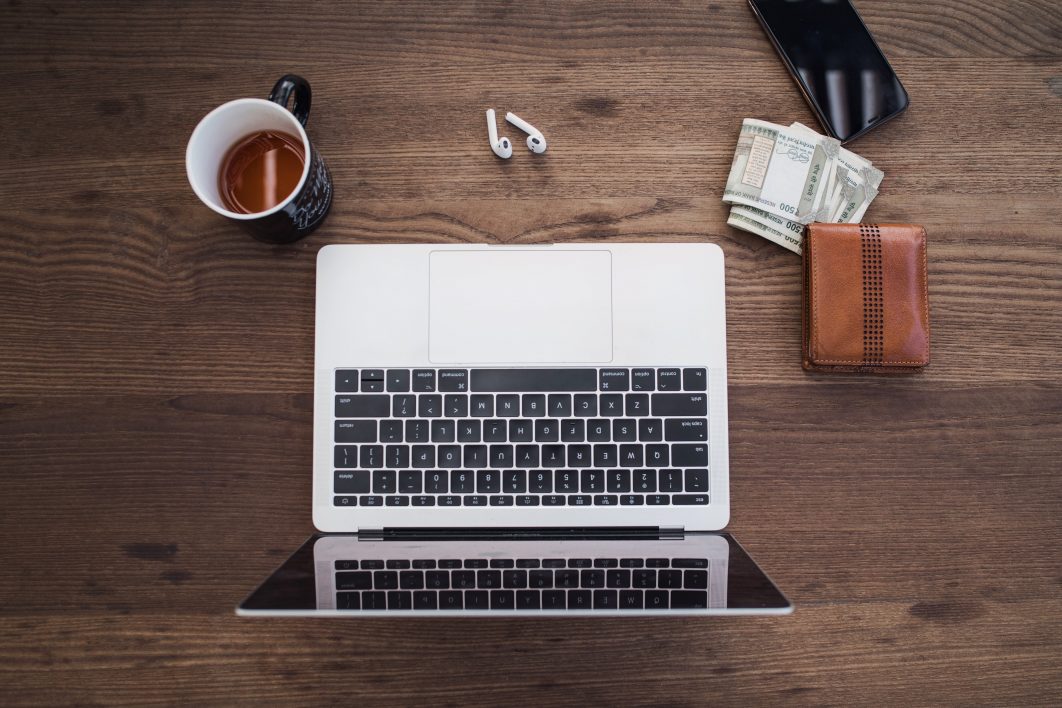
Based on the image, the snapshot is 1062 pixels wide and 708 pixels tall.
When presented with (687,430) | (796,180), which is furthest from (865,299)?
(687,430)

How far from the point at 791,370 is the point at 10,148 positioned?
41.2 inches

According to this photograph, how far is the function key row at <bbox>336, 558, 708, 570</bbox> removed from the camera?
0.74 metres

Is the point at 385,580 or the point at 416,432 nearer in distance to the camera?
the point at 385,580

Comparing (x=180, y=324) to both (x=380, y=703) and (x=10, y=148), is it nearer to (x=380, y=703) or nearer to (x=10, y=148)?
(x=10, y=148)

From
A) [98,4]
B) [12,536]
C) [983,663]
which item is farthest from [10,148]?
[983,663]

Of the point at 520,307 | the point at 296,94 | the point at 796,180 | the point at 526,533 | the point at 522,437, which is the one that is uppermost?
the point at 296,94

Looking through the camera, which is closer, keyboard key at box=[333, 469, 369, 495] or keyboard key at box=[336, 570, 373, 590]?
keyboard key at box=[336, 570, 373, 590]

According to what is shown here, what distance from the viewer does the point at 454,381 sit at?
836 mm

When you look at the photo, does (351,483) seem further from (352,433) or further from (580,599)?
(580,599)

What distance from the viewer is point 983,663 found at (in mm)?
871

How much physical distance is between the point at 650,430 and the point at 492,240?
1.03ft

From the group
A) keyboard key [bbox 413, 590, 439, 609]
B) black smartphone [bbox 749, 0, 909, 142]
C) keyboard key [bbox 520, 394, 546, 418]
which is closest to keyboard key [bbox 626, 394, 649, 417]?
keyboard key [bbox 520, 394, 546, 418]

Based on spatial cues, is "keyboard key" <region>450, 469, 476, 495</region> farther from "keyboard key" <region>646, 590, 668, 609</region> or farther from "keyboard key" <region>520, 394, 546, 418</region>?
"keyboard key" <region>646, 590, 668, 609</region>

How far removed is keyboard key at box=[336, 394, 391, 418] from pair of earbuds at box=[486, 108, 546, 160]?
35 centimetres
